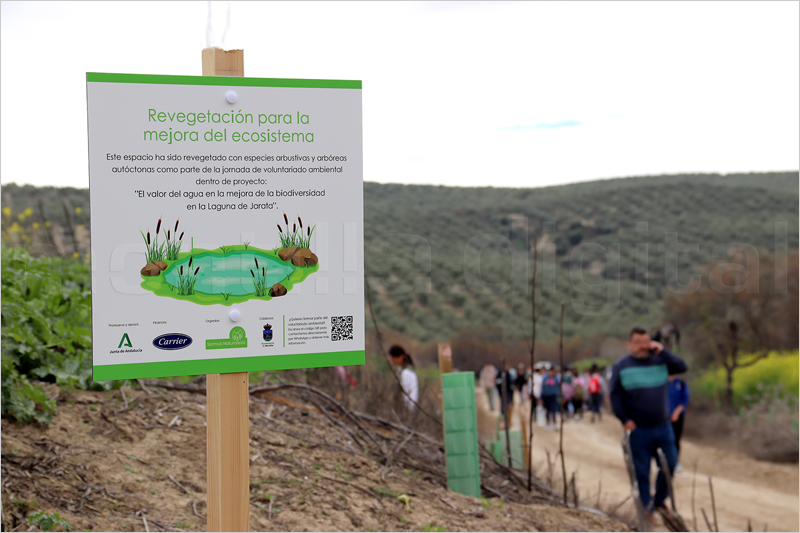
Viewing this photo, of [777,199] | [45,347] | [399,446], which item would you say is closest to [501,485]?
[399,446]

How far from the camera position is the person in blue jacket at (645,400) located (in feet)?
17.3

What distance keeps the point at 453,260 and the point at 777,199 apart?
27.7 m

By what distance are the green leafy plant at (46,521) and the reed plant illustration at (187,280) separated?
1.43m

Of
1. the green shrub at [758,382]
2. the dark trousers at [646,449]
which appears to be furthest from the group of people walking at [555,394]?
the dark trousers at [646,449]

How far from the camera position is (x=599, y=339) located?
1261 inches

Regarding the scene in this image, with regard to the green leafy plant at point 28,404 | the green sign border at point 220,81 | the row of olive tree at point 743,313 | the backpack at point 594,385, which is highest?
the green sign border at point 220,81

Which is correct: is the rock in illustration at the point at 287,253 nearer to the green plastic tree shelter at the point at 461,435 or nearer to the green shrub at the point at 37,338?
the green shrub at the point at 37,338

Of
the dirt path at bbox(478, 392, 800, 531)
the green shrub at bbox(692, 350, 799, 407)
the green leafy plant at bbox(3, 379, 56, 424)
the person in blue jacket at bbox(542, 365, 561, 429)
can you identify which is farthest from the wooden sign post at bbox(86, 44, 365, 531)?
the green shrub at bbox(692, 350, 799, 407)

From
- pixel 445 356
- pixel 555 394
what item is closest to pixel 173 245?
pixel 445 356

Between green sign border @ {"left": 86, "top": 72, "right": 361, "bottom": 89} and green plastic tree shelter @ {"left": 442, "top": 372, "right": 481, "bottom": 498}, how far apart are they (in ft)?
8.17

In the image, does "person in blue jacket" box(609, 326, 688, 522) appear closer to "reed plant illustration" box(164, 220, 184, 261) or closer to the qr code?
the qr code

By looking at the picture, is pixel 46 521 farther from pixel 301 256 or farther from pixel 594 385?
pixel 594 385

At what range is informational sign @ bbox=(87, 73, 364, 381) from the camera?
7.06 feet

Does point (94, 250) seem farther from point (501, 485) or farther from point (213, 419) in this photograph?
point (501, 485)
